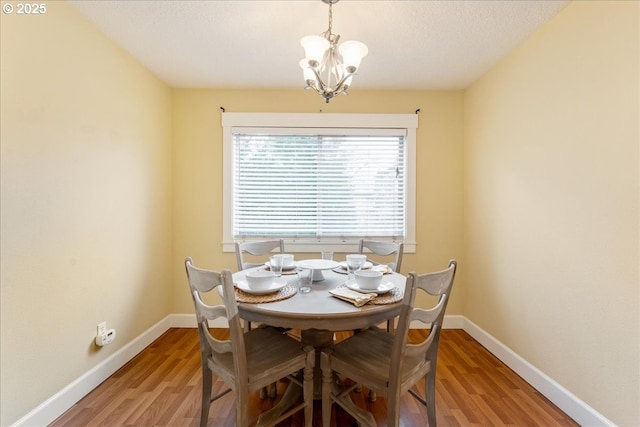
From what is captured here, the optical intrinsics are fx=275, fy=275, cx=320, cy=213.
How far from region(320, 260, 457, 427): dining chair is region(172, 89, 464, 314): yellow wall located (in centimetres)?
143

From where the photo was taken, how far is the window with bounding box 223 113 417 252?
2779 mm

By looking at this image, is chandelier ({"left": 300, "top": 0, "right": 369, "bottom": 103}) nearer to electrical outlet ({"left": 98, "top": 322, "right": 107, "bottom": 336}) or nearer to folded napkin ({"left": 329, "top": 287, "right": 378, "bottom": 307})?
folded napkin ({"left": 329, "top": 287, "right": 378, "bottom": 307})

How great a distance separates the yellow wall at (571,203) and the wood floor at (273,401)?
0.25m

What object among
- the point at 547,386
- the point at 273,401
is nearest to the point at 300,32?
the point at 273,401

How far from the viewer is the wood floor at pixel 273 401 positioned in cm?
161

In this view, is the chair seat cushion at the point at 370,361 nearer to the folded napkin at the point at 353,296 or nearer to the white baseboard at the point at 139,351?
the folded napkin at the point at 353,296

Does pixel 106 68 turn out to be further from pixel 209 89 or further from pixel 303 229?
pixel 303 229

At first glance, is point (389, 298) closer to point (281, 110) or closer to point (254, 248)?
point (254, 248)

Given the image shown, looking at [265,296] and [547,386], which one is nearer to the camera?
[265,296]

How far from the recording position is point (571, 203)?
1668 mm

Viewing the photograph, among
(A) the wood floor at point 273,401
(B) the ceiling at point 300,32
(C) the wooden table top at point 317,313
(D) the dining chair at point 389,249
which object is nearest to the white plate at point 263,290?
(C) the wooden table top at point 317,313

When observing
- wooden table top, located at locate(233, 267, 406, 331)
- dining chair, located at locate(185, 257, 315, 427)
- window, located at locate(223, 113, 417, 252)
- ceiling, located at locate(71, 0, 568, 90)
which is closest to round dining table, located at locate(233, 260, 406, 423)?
wooden table top, located at locate(233, 267, 406, 331)

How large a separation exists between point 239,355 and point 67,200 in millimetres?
1470

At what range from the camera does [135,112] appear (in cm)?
230
